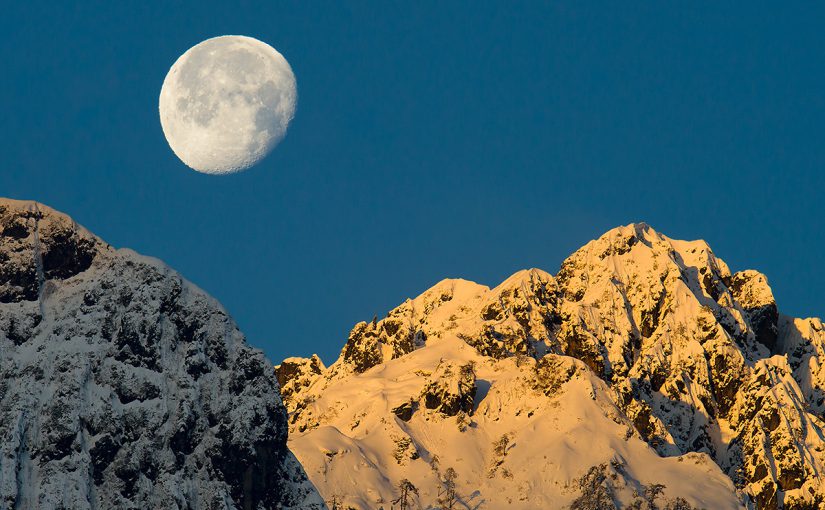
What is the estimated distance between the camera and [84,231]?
187500mm

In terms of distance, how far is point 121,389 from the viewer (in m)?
175

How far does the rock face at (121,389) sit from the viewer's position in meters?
170

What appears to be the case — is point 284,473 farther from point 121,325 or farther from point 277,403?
point 121,325

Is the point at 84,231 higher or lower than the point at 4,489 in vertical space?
higher

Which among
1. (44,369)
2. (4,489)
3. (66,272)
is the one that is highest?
(66,272)

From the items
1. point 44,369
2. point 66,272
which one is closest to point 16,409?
point 44,369

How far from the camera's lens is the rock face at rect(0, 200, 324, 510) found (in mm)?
170000

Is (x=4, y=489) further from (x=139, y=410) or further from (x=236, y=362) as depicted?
(x=236, y=362)

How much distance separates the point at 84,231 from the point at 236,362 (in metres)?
20.5

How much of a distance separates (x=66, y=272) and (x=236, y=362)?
18752 mm

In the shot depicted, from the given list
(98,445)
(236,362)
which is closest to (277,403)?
(236,362)

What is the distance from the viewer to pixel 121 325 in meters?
179

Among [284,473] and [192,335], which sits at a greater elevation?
[192,335]

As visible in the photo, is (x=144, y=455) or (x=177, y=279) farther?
(x=177, y=279)
